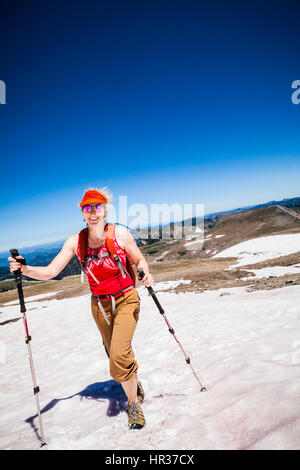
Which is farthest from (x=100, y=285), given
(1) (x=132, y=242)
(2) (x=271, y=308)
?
(2) (x=271, y=308)

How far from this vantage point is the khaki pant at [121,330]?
4.02 meters

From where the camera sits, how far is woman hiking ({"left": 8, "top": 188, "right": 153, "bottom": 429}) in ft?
13.5

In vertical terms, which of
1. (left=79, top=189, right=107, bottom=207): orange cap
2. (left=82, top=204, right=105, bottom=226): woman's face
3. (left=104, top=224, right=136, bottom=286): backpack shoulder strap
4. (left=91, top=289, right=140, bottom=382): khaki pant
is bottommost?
(left=91, top=289, right=140, bottom=382): khaki pant

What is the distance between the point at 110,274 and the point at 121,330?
1.00 meters

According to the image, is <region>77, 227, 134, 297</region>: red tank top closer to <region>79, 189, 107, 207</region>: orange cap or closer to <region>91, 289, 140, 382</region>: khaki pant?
<region>91, 289, 140, 382</region>: khaki pant

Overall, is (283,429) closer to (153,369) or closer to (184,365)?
(184,365)

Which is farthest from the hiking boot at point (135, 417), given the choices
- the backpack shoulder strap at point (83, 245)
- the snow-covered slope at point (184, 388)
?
the backpack shoulder strap at point (83, 245)

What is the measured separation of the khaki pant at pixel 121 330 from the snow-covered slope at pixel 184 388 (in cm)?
93

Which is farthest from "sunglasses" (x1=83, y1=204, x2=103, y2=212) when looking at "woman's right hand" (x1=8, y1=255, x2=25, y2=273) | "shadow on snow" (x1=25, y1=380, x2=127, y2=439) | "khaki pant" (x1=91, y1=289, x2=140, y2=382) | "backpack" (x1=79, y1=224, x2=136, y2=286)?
"shadow on snow" (x1=25, y1=380, x2=127, y2=439)

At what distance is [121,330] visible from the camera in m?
4.10

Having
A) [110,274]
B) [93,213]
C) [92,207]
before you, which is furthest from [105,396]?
[92,207]

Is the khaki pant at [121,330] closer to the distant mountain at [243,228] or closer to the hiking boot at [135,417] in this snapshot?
the hiking boot at [135,417]

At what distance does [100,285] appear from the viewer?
4371 mm

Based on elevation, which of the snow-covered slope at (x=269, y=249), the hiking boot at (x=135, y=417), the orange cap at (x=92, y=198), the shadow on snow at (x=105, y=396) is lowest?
the snow-covered slope at (x=269, y=249)
